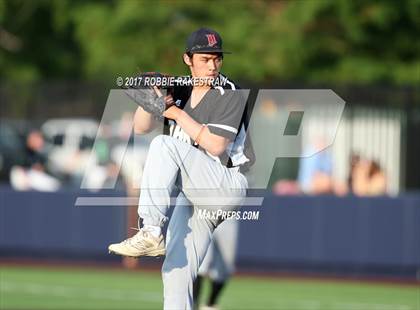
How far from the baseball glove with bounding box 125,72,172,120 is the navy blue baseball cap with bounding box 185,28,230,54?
1.05 ft

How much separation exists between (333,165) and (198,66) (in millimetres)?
10182

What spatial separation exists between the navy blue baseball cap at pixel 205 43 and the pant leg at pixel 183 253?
98 centimetres

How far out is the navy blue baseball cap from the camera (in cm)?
830

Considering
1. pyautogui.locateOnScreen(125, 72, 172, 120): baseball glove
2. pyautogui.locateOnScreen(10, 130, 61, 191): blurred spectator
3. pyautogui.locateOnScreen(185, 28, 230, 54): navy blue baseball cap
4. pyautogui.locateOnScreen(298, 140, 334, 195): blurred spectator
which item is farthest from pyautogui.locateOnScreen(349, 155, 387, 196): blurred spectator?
pyautogui.locateOnScreen(125, 72, 172, 120): baseball glove

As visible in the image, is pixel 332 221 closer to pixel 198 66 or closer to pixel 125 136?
pixel 125 136

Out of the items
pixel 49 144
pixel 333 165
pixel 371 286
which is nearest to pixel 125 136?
pixel 49 144

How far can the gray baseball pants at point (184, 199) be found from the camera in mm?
8031

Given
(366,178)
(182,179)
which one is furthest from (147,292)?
(182,179)

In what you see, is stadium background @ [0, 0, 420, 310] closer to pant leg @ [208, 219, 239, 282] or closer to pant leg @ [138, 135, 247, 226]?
pant leg @ [208, 219, 239, 282]

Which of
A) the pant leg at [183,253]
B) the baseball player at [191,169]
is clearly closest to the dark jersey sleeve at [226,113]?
the baseball player at [191,169]

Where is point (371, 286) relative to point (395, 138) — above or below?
below

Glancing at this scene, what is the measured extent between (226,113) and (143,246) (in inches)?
40.6

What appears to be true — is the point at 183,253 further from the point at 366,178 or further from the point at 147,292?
the point at 366,178

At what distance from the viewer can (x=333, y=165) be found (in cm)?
1839
